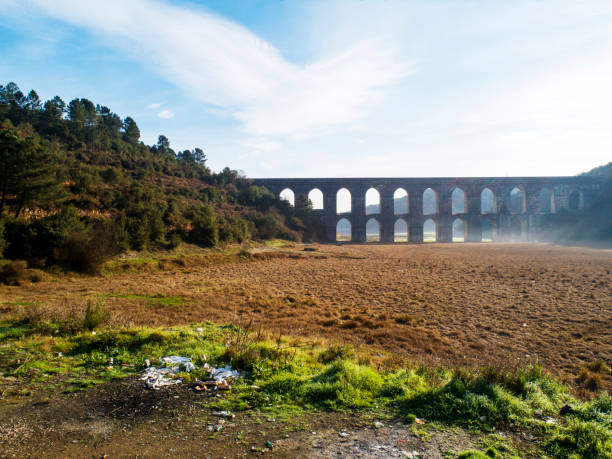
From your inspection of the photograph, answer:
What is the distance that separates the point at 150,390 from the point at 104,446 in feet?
3.93

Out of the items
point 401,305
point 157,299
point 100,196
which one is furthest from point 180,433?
point 100,196

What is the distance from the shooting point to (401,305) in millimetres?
11719

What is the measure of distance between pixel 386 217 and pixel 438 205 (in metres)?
8.61

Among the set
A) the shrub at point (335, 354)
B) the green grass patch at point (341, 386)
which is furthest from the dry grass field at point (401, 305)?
the green grass patch at point (341, 386)

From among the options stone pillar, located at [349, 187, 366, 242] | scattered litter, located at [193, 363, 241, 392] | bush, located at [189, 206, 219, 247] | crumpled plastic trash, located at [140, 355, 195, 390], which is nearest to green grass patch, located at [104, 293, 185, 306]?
crumpled plastic trash, located at [140, 355, 195, 390]

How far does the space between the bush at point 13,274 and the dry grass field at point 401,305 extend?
0.56 metres

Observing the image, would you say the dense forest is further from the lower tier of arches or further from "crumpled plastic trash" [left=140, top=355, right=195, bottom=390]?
"crumpled plastic trash" [left=140, top=355, right=195, bottom=390]

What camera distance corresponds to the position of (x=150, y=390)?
455cm

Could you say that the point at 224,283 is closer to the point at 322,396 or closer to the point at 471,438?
the point at 322,396

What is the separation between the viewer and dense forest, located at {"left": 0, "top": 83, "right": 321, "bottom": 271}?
16.9 metres

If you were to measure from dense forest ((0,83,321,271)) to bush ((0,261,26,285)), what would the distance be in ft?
4.91

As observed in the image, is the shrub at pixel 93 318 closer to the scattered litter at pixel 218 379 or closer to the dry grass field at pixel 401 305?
the dry grass field at pixel 401 305

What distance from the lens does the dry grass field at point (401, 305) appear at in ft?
24.9

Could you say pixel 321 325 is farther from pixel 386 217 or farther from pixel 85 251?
pixel 386 217
